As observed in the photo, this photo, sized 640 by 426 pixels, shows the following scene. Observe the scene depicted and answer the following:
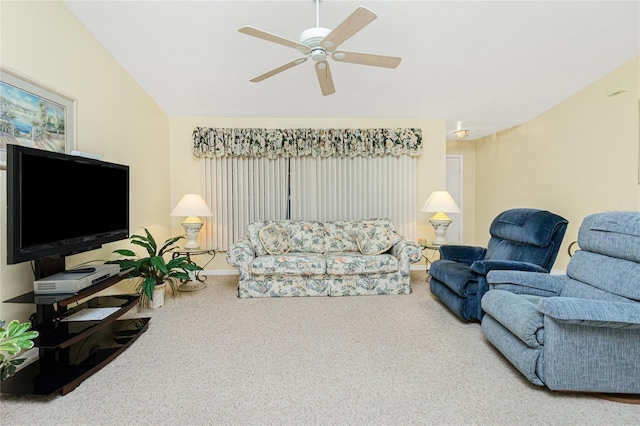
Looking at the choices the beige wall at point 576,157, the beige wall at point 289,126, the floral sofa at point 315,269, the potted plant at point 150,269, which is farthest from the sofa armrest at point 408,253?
the potted plant at point 150,269

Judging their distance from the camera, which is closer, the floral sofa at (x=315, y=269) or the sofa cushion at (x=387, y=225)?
the floral sofa at (x=315, y=269)

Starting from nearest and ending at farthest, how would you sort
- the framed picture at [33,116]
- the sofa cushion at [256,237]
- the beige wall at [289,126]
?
the framed picture at [33,116] < the sofa cushion at [256,237] < the beige wall at [289,126]

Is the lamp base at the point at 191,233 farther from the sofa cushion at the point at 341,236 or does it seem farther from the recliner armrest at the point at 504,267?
the recliner armrest at the point at 504,267

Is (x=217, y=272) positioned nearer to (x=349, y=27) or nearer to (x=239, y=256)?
(x=239, y=256)

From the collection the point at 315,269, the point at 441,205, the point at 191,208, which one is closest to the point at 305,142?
the point at 191,208

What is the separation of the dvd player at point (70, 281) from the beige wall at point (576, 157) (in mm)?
4890

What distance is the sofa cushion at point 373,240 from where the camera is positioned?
3877 mm

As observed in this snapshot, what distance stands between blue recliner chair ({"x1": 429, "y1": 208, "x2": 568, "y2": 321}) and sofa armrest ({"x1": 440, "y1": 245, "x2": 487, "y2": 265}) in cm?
18

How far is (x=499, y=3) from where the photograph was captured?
266cm

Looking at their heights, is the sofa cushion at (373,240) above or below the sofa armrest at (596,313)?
above

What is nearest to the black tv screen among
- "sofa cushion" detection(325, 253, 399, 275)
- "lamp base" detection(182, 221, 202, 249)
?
"lamp base" detection(182, 221, 202, 249)

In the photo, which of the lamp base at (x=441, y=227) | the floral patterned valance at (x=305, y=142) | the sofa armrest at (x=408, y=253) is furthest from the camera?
the floral patterned valance at (x=305, y=142)

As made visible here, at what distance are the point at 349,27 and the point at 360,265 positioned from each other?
8.01 feet

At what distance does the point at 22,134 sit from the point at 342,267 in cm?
296
